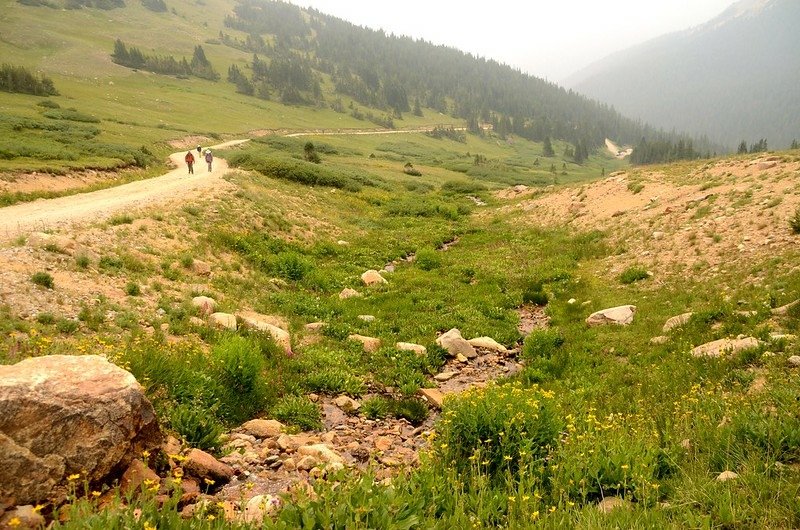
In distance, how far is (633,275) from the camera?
53.6 feet

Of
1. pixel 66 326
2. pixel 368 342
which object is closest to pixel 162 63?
pixel 66 326

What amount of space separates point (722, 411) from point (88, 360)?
8.81m

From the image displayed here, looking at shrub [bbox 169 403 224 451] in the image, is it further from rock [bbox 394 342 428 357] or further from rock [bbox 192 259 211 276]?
rock [bbox 192 259 211 276]

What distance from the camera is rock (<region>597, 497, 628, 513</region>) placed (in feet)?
14.8

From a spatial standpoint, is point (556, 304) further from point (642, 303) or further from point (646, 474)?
point (646, 474)

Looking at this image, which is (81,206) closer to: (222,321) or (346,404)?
(222,321)

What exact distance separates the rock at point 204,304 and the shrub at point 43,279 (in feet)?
10.7

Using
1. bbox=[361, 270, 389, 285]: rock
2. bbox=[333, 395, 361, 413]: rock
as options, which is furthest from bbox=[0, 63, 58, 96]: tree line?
bbox=[333, 395, 361, 413]: rock

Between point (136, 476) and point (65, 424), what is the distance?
37.6 inches

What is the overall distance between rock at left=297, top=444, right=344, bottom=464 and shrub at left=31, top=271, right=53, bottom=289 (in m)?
8.15

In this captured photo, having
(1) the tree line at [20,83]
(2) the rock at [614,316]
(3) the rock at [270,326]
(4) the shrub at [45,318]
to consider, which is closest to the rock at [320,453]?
(3) the rock at [270,326]

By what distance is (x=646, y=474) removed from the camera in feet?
16.4

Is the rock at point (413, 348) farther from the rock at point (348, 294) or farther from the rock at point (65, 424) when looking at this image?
the rock at point (65, 424)

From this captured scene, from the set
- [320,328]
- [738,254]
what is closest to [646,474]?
[320,328]
